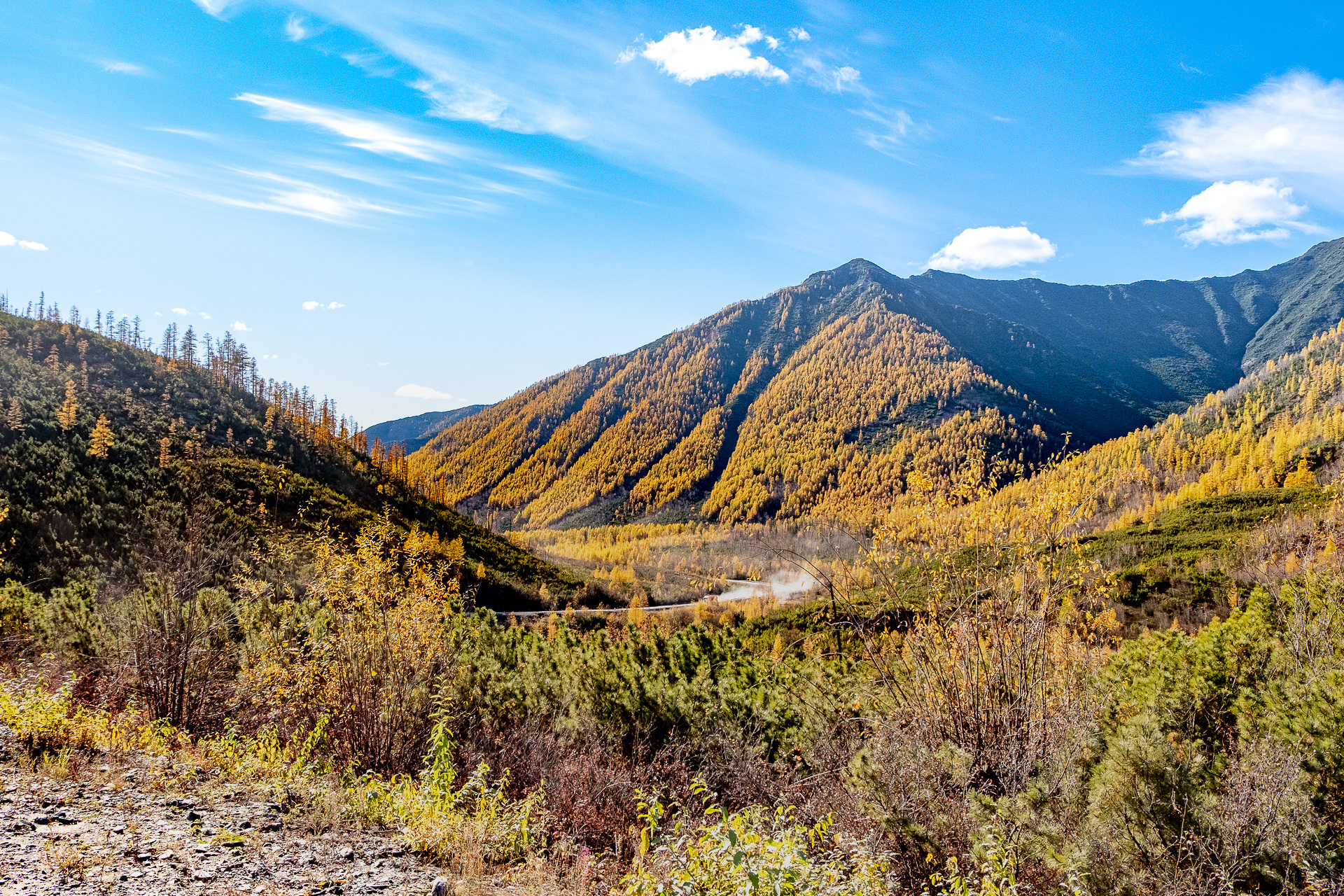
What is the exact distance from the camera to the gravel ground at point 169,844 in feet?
16.3

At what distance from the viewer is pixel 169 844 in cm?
556

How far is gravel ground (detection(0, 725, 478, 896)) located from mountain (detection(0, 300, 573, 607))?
3.13m

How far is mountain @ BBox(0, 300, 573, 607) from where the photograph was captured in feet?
110

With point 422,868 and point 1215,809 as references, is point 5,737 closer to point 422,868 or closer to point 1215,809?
point 422,868

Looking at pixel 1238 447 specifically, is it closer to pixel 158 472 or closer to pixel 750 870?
pixel 750 870

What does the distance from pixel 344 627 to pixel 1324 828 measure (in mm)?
10661

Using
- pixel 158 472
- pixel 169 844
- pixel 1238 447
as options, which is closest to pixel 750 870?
pixel 169 844

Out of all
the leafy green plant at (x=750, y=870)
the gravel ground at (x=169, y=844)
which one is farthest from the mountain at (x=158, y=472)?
the leafy green plant at (x=750, y=870)

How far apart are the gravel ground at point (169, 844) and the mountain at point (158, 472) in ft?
10.3

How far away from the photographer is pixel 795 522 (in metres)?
133

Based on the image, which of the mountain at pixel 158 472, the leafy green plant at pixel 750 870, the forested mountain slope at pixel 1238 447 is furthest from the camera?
the forested mountain slope at pixel 1238 447

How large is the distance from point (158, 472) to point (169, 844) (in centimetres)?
5220

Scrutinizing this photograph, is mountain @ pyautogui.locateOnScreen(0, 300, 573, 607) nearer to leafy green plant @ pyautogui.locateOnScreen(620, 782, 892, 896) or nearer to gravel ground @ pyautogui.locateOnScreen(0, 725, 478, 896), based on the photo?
gravel ground @ pyautogui.locateOnScreen(0, 725, 478, 896)

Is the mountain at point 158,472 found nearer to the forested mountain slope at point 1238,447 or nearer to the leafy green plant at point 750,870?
the leafy green plant at point 750,870
